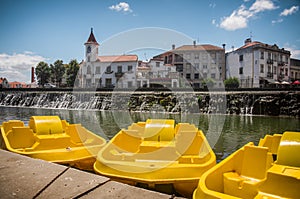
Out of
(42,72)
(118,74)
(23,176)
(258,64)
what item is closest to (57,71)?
(42,72)

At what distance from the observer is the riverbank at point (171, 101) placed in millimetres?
34531

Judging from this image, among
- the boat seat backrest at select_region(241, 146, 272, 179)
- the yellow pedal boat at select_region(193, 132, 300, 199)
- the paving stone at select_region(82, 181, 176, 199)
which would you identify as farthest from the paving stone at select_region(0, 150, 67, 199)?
the boat seat backrest at select_region(241, 146, 272, 179)

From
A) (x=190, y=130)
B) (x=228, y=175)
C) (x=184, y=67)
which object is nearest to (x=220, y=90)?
(x=184, y=67)

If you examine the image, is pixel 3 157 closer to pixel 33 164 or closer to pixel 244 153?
pixel 33 164

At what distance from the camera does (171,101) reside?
40.9 m

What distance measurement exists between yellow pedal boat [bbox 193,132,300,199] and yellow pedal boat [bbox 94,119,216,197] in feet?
2.20

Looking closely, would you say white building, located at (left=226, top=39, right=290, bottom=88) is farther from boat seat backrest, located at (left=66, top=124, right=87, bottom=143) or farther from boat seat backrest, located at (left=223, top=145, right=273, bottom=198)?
boat seat backrest, located at (left=223, top=145, right=273, bottom=198)

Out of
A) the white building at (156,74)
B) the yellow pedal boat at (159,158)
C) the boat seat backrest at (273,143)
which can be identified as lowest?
the yellow pedal boat at (159,158)

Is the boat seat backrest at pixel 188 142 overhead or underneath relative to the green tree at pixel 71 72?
underneath

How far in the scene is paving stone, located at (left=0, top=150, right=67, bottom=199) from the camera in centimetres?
327

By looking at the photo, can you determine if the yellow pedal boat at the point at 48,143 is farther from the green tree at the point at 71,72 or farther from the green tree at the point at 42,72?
the green tree at the point at 42,72

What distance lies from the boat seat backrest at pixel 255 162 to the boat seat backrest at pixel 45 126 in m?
5.72

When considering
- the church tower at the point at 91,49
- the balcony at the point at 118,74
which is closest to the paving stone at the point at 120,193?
the balcony at the point at 118,74

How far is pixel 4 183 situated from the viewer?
3.56 metres
